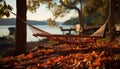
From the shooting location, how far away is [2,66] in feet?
25.1

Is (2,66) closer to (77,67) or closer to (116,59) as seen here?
(77,67)

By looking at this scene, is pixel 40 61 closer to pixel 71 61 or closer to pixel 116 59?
pixel 71 61

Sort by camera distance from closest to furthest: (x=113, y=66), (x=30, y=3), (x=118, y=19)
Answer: (x=113, y=66) → (x=30, y=3) → (x=118, y=19)

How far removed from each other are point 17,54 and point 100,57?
4202 millimetres

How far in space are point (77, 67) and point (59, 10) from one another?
748 inches

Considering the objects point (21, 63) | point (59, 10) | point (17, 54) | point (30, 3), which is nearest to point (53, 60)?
point (21, 63)

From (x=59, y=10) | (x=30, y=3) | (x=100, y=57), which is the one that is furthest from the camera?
(x=59, y=10)

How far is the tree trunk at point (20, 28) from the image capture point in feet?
32.4

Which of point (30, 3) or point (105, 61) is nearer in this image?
point (105, 61)

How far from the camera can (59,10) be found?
24969mm

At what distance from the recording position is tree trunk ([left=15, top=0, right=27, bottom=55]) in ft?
32.4

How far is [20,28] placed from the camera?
32.7 feet

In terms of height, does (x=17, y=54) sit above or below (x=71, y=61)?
below

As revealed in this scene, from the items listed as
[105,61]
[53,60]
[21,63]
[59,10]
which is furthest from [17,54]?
[59,10]
